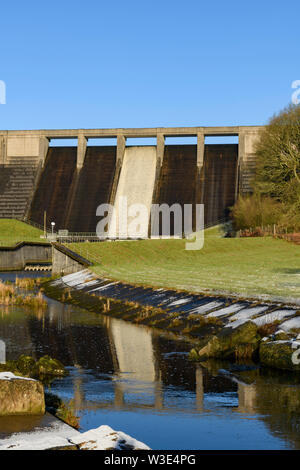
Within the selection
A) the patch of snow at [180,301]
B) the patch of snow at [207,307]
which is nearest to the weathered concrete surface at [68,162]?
the patch of snow at [180,301]

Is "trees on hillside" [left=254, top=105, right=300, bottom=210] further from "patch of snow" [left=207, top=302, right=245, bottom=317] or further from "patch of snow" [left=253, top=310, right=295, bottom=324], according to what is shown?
"patch of snow" [left=253, top=310, right=295, bottom=324]

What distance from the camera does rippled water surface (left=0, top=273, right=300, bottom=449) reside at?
12.5m

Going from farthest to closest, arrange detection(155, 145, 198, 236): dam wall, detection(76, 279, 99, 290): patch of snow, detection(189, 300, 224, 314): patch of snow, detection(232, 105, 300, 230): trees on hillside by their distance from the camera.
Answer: detection(155, 145, 198, 236): dam wall < detection(232, 105, 300, 230): trees on hillside < detection(76, 279, 99, 290): patch of snow < detection(189, 300, 224, 314): patch of snow

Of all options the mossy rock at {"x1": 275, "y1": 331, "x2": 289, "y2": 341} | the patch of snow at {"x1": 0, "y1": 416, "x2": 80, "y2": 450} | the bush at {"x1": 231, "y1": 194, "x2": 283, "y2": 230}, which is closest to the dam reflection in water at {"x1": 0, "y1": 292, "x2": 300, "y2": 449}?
the mossy rock at {"x1": 275, "y1": 331, "x2": 289, "y2": 341}

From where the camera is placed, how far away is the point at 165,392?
16.3 metres

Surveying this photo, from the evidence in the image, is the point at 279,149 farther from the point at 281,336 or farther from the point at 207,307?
the point at 281,336

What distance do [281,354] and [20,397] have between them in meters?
9.56

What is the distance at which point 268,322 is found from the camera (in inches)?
912

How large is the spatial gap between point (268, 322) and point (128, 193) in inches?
3268

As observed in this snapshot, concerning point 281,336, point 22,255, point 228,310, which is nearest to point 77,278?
point 228,310

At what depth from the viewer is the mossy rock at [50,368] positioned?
18.2 m

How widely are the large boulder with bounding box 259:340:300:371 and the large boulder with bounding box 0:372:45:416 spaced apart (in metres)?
8.96

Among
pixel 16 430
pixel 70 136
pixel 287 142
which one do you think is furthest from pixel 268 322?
pixel 70 136

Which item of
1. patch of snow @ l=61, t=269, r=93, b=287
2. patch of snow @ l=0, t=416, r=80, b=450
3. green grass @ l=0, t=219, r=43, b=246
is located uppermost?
green grass @ l=0, t=219, r=43, b=246
